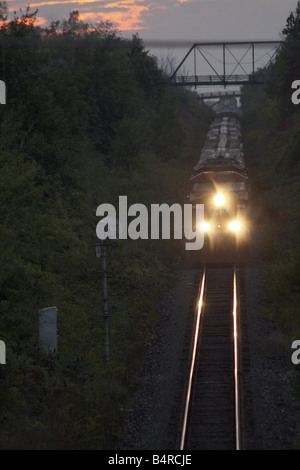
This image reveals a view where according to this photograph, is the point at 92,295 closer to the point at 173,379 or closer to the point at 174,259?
the point at 173,379

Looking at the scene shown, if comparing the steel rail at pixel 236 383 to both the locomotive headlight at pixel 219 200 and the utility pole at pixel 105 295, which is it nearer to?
the utility pole at pixel 105 295

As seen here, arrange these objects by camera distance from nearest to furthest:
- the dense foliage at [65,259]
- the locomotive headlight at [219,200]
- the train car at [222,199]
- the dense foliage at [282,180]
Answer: the dense foliage at [65,259]
the dense foliage at [282,180]
the train car at [222,199]
the locomotive headlight at [219,200]

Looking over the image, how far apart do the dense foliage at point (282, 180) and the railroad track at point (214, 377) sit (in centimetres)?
147

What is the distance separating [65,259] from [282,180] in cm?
2291

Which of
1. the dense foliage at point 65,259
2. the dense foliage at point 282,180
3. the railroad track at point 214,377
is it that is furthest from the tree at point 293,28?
the railroad track at point 214,377

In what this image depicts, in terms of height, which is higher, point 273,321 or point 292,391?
point 273,321

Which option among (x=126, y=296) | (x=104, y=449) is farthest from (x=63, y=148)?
(x=104, y=449)

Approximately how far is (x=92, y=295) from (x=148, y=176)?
20.7m

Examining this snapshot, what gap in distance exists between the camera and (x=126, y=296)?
70.9 ft

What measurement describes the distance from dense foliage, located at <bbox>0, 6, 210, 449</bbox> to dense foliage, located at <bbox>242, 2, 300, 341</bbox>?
3.81 meters

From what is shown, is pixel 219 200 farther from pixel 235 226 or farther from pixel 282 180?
pixel 282 180

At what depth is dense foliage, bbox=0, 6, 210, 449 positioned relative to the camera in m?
13.8

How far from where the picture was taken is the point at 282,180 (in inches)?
1640

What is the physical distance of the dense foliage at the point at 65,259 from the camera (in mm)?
13797
